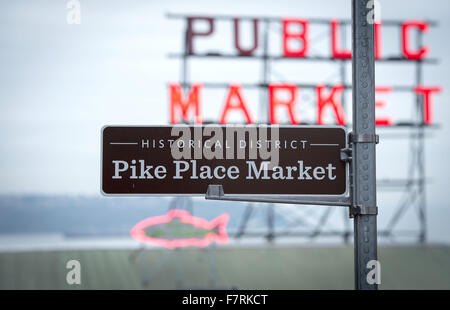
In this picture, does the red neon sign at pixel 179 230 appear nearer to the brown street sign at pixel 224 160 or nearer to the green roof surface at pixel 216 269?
the green roof surface at pixel 216 269

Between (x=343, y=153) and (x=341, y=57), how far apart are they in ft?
67.1

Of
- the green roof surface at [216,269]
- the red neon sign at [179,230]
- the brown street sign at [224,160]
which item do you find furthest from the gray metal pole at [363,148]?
the red neon sign at [179,230]

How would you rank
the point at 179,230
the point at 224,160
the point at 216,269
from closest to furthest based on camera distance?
the point at 224,160 < the point at 179,230 < the point at 216,269

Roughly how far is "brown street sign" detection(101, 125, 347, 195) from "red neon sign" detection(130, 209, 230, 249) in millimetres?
16491

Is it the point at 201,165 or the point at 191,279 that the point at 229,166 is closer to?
the point at 201,165

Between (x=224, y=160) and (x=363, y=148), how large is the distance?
41.2 inches

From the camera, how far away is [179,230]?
2261cm

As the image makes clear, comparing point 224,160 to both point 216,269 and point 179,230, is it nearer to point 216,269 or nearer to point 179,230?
point 179,230

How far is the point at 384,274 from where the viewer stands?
933 inches

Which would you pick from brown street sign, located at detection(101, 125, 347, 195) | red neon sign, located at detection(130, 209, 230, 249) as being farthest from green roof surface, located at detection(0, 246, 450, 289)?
brown street sign, located at detection(101, 125, 347, 195)

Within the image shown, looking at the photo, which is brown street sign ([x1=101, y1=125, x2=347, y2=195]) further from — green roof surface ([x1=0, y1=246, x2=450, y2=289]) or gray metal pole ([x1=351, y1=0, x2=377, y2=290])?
green roof surface ([x1=0, y1=246, x2=450, y2=289])

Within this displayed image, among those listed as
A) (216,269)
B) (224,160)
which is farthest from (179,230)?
(224,160)
